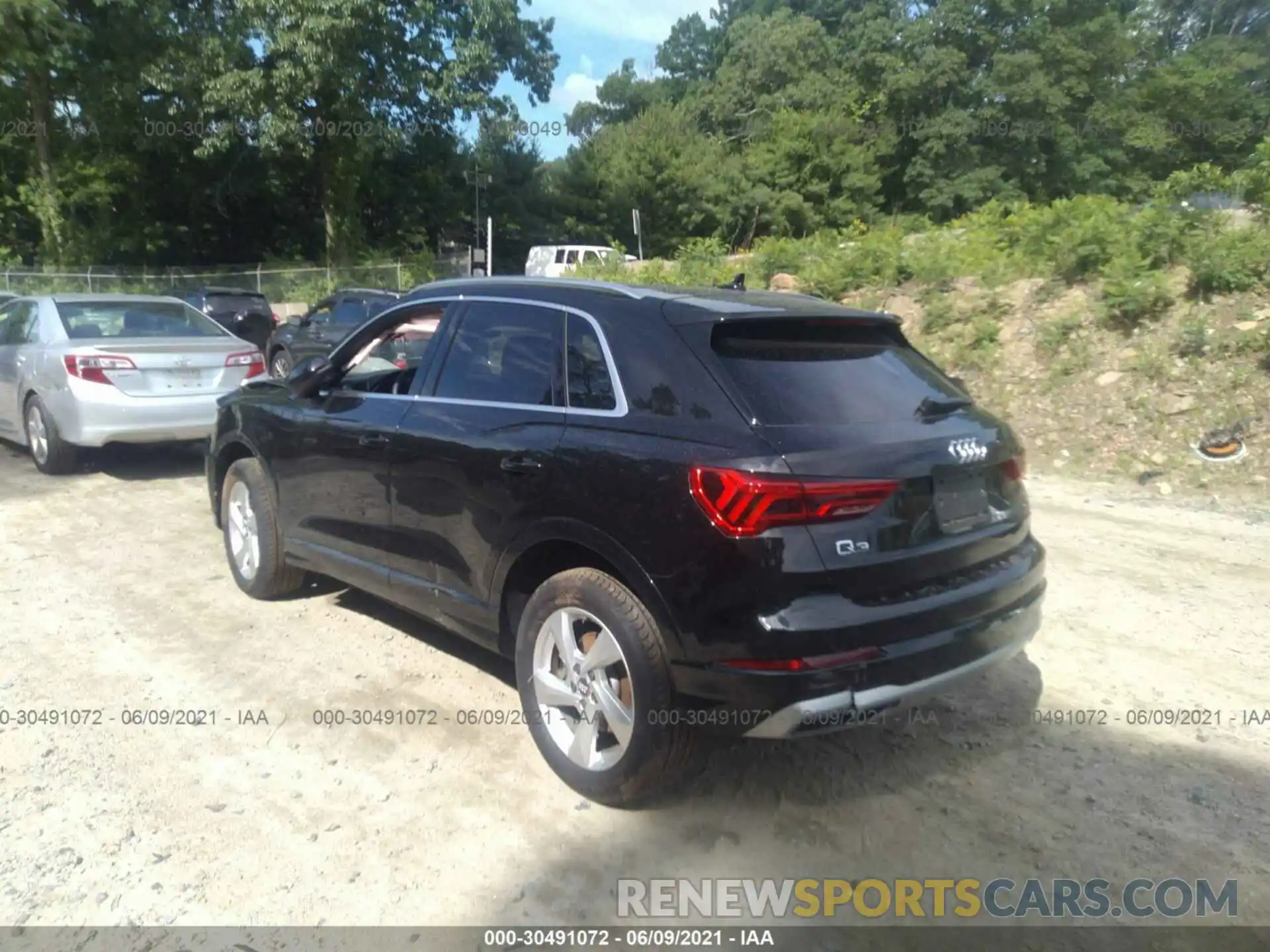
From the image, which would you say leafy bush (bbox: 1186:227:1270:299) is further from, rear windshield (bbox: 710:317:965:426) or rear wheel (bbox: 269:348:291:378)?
rear wheel (bbox: 269:348:291:378)

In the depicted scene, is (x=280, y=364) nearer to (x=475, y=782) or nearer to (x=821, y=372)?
(x=475, y=782)

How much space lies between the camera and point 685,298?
3773 millimetres

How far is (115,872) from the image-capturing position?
320cm

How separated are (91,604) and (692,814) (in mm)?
3814

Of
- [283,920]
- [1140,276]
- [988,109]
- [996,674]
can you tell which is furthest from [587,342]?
[988,109]

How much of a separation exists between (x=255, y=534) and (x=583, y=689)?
9.03 feet

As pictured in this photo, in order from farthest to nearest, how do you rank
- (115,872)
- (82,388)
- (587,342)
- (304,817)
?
(82,388) < (587,342) < (304,817) < (115,872)

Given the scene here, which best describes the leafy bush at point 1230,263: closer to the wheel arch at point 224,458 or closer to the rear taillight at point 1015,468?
the rear taillight at point 1015,468

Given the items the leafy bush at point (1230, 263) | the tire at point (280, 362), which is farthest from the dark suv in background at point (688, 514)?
the tire at point (280, 362)

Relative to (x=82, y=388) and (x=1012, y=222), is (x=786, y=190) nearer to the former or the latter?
(x=1012, y=222)

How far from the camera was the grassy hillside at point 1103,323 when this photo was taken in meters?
8.66

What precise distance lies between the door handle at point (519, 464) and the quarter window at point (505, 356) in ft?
0.77

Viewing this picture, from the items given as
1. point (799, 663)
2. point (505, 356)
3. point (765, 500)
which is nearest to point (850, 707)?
point (799, 663)

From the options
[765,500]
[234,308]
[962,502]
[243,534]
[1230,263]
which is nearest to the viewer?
[765,500]
